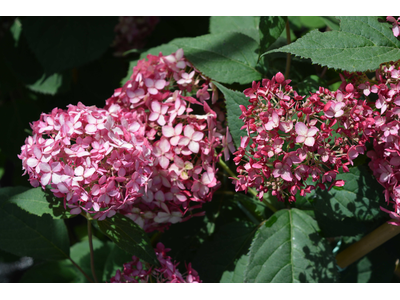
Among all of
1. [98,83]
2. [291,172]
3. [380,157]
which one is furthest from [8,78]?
[380,157]

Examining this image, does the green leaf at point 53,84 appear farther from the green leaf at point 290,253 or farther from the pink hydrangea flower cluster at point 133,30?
the green leaf at point 290,253

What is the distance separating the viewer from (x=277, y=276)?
819 mm

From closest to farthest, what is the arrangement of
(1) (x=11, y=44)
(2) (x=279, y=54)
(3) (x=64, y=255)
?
(2) (x=279, y=54) → (3) (x=64, y=255) → (1) (x=11, y=44)

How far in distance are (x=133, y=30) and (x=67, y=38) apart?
333mm

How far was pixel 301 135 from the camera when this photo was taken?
0.66 meters

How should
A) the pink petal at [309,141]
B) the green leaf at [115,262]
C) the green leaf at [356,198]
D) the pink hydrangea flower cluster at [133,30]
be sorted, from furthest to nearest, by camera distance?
1. the pink hydrangea flower cluster at [133,30]
2. the green leaf at [115,262]
3. the green leaf at [356,198]
4. the pink petal at [309,141]

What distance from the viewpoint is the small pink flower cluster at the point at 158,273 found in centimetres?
86

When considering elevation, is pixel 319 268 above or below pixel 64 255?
above

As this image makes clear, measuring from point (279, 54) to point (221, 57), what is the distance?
0.15m

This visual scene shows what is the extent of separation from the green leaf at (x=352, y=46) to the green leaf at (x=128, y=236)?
0.50 meters

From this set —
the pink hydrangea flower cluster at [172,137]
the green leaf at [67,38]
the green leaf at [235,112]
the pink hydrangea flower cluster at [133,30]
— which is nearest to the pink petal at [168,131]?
the pink hydrangea flower cluster at [172,137]

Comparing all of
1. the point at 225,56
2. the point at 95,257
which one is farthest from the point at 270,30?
the point at 95,257

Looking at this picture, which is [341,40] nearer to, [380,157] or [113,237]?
[380,157]

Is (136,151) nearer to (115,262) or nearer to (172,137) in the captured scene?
→ (172,137)
